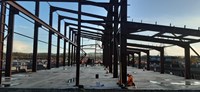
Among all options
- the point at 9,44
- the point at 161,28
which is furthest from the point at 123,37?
the point at 9,44

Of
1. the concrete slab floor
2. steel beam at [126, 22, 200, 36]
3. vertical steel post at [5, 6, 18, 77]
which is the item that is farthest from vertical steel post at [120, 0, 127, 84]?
vertical steel post at [5, 6, 18, 77]

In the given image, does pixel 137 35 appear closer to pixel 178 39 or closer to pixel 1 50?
pixel 178 39

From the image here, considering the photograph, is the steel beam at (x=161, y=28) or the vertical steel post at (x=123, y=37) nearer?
the vertical steel post at (x=123, y=37)

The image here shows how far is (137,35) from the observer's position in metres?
25.2

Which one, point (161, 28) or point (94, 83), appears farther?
point (161, 28)

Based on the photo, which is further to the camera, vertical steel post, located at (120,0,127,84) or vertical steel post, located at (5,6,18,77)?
vertical steel post, located at (5,6,18,77)

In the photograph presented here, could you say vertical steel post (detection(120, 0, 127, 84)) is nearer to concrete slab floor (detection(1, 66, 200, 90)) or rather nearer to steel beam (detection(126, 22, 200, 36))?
steel beam (detection(126, 22, 200, 36))

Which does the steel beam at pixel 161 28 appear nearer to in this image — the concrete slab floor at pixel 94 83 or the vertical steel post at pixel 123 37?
the vertical steel post at pixel 123 37

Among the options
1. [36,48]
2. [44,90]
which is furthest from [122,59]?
[36,48]

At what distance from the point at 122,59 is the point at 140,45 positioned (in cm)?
1741

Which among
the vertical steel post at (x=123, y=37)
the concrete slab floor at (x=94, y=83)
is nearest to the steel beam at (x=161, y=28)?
the vertical steel post at (x=123, y=37)

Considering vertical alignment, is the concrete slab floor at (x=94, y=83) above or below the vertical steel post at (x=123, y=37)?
below

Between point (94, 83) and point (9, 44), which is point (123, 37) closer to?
point (94, 83)

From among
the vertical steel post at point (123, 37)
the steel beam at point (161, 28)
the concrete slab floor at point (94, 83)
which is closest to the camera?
the concrete slab floor at point (94, 83)
